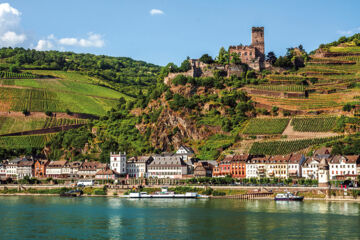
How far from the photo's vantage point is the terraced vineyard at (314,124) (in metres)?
101

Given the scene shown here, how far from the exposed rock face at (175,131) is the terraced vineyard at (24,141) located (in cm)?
2704

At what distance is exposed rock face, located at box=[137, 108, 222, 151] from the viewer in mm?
112812

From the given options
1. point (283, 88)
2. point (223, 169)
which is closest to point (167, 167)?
point (223, 169)

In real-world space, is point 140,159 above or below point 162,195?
above

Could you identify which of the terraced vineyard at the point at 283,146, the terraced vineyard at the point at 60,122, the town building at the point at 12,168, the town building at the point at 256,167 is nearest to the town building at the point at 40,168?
the town building at the point at 12,168

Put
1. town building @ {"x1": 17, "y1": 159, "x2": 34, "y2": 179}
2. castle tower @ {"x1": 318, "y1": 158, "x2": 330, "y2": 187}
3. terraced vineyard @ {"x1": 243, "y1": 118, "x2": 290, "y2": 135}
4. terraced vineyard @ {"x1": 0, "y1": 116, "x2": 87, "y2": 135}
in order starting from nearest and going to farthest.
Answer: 1. castle tower @ {"x1": 318, "y1": 158, "x2": 330, "y2": 187}
2. terraced vineyard @ {"x1": 243, "y1": 118, "x2": 290, "y2": 135}
3. town building @ {"x1": 17, "y1": 159, "x2": 34, "y2": 179}
4. terraced vineyard @ {"x1": 0, "y1": 116, "x2": 87, "y2": 135}

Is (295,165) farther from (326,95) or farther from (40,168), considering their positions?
(40,168)

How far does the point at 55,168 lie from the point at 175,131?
938 inches

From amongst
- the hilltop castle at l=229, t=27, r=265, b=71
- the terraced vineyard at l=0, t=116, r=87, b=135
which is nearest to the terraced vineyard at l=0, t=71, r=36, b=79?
the terraced vineyard at l=0, t=116, r=87, b=135

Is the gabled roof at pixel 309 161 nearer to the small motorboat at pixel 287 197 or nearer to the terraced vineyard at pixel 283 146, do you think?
→ the terraced vineyard at pixel 283 146

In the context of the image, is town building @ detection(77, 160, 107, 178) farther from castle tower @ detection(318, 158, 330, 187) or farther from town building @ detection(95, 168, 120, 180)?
castle tower @ detection(318, 158, 330, 187)

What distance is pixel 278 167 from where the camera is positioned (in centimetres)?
9656

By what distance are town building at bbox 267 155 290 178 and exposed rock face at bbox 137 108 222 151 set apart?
55.5ft

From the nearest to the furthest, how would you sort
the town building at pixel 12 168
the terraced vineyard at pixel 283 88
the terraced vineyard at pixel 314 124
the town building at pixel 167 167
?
the terraced vineyard at pixel 314 124, the town building at pixel 167 167, the terraced vineyard at pixel 283 88, the town building at pixel 12 168
